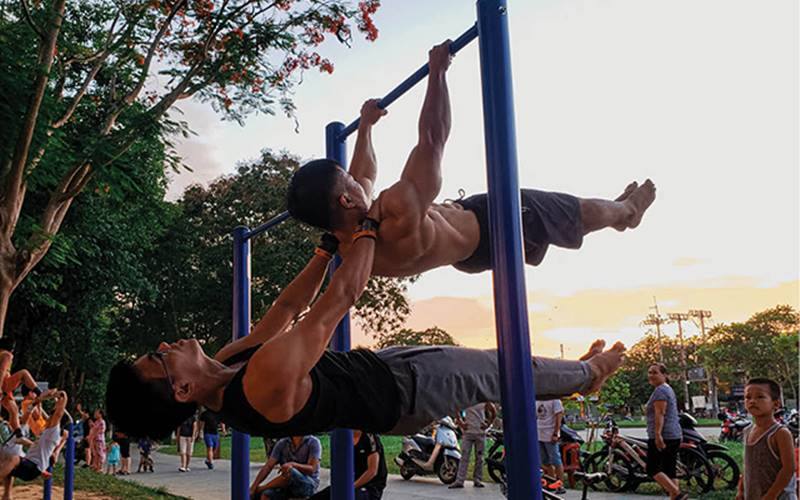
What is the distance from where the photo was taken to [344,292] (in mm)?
2189

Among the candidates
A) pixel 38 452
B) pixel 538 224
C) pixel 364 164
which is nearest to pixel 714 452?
pixel 538 224

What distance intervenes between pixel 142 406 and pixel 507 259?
4.11 feet

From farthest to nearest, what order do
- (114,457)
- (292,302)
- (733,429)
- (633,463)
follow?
(733,429)
(114,457)
(633,463)
(292,302)

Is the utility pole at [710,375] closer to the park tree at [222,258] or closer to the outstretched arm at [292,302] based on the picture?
the park tree at [222,258]

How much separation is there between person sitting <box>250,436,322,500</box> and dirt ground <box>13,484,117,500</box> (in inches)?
176

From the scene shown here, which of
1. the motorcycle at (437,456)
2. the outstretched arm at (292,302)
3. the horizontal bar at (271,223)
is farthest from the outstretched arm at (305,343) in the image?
the motorcycle at (437,456)

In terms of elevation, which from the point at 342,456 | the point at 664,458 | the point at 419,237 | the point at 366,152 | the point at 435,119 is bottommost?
the point at 664,458

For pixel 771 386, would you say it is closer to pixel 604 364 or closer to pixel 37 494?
pixel 604 364

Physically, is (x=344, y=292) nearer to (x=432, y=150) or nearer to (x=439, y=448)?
(x=432, y=150)

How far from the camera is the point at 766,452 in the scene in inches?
164

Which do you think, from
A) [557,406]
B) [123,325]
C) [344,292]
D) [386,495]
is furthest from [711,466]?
[123,325]

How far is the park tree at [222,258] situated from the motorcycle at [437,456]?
7793mm

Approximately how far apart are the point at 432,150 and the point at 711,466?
683 centimetres

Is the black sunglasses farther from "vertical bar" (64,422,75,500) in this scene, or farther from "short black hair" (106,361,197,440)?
"vertical bar" (64,422,75,500)
